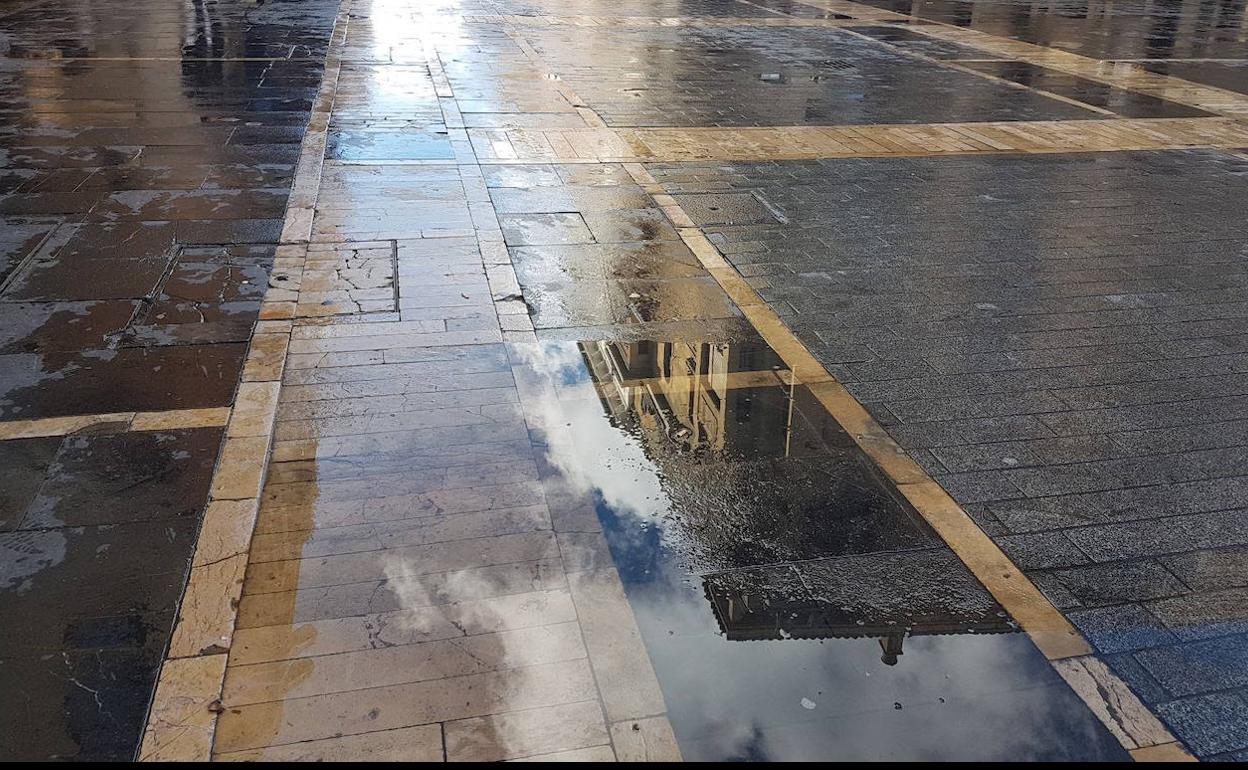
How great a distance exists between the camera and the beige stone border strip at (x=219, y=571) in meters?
3.43

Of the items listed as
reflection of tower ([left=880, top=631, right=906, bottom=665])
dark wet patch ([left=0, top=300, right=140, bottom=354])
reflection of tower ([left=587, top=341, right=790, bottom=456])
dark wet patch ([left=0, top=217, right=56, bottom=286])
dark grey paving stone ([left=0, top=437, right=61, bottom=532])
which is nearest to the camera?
reflection of tower ([left=880, top=631, right=906, bottom=665])

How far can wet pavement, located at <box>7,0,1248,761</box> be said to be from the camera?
142 inches

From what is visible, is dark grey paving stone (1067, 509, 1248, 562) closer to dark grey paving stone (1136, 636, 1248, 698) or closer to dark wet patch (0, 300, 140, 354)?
dark grey paving stone (1136, 636, 1248, 698)

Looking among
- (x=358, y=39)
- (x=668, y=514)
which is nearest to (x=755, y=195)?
(x=668, y=514)

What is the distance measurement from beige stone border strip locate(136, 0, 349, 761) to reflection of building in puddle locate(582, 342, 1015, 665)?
5.86 feet

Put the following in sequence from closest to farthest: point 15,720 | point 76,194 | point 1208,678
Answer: point 15,720 → point 1208,678 → point 76,194

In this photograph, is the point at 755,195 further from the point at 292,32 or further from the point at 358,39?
the point at 292,32

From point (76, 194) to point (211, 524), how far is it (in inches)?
236

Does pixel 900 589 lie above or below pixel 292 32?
below

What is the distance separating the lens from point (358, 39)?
1883 cm

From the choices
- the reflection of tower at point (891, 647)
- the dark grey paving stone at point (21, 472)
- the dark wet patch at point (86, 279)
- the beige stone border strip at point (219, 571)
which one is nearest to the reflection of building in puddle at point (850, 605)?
the reflection of tower at point (891, 647)

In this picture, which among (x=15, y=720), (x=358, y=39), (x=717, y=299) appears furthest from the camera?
(x=358, y=39)

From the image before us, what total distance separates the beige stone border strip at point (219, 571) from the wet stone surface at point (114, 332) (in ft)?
0.22

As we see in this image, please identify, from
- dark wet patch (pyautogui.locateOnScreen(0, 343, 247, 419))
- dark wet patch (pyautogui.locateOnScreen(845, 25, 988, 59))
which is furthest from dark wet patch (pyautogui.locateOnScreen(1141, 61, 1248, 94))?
dark wet patch (pyautogui.locateOnScreen(0, 343, 247, 419))
